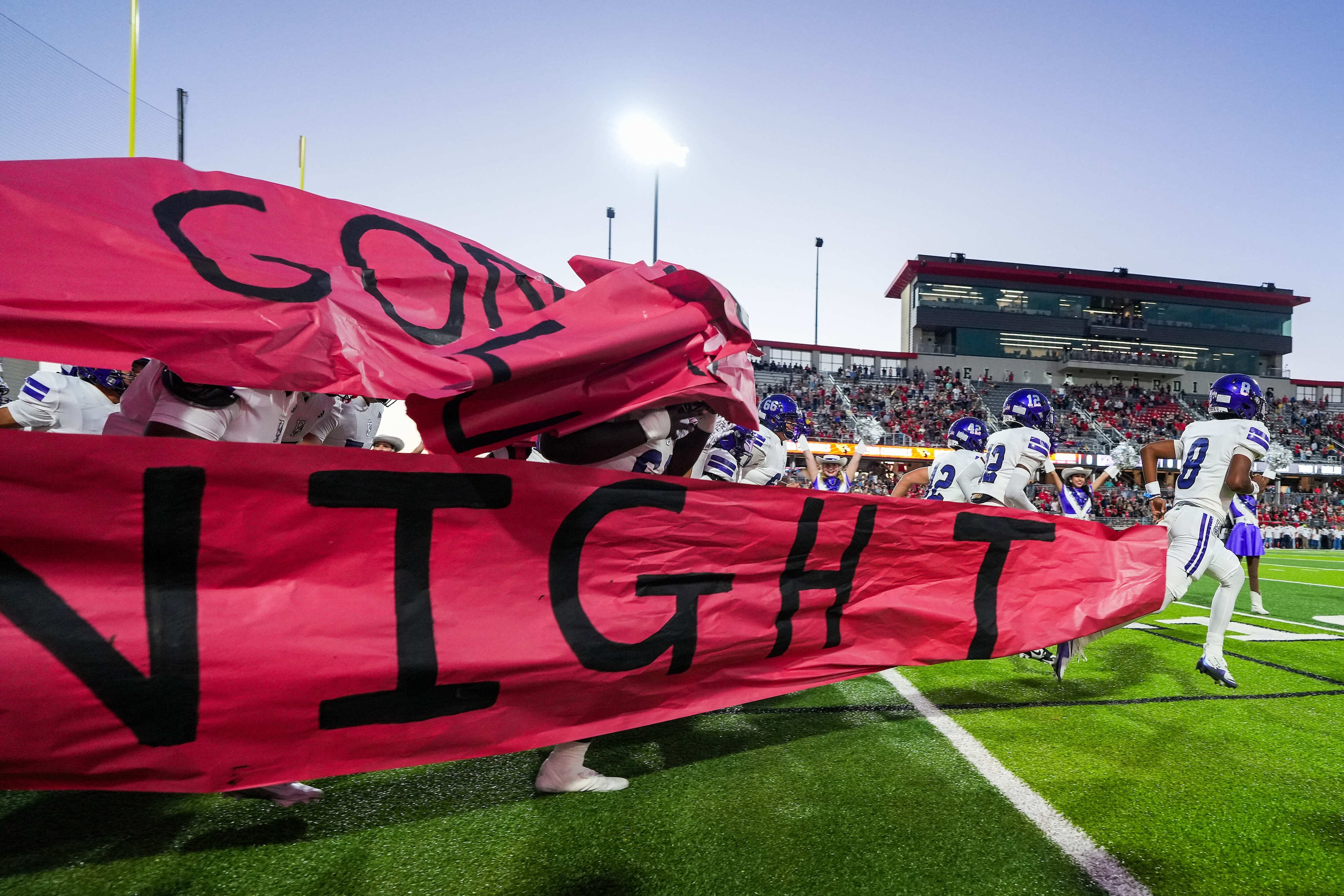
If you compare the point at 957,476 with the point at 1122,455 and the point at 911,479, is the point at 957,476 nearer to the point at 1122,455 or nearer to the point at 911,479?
the point at 911,479

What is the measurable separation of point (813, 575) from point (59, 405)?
4.97 meters

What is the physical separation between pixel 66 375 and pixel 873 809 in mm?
5833

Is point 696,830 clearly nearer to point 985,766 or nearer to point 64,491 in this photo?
point 985,766

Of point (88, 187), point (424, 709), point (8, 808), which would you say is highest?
point (88, 187)

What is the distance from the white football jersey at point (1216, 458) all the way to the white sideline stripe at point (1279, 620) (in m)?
2.14

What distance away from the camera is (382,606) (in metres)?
2.17

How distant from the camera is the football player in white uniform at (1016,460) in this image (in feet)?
17.2

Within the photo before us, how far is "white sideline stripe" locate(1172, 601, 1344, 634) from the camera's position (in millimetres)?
6340

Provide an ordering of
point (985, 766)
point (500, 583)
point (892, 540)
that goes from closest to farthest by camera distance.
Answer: point (500, 583)
point (985, 766)
point (892, 540)

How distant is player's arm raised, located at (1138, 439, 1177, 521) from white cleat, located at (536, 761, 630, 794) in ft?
13.6

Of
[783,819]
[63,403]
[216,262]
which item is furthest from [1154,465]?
[63,403]

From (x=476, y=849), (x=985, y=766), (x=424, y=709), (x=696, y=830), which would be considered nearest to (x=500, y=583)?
(x=424, y=709)

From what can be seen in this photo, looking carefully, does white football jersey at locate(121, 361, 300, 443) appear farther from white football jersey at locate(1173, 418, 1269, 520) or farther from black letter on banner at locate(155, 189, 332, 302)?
white football jersey at locate(1173, 418, 1269, 520)

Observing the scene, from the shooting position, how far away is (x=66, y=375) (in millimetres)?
4719
